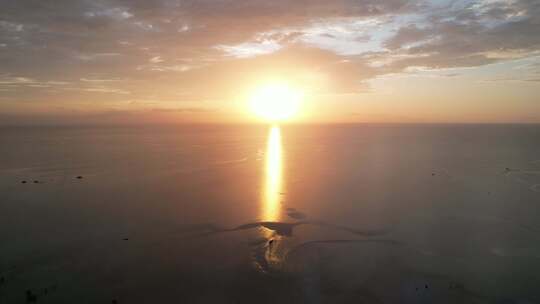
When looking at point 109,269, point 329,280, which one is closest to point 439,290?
point 329,280

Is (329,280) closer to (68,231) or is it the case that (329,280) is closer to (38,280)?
(38,280)

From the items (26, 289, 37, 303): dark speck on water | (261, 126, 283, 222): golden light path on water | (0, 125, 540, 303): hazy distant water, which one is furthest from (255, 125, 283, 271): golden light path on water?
(26, 289, 37, 303): dark speck on water

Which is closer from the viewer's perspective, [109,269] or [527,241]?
[109,269]

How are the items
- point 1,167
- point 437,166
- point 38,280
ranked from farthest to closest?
point 437,166
point 1,167
point 38,280

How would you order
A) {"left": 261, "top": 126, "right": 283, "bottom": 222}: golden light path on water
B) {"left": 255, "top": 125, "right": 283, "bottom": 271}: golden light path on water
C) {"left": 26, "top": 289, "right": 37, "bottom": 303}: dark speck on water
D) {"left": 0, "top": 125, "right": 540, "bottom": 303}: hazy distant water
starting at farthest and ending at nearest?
1. {"left": 261, "top": 126, "right": 283, "bottom": 222}: golden light path on water
2. {"left": 255, "top": 125, "right": 283, "bottom": 271}: golden light path on water
3. {"left": 0, "top": 125, "right": 540, "bottom": 303}: hazy distant water
4. {"left": 26, "top": 289, "right": 37, "bottom": 303}: dark speck on water

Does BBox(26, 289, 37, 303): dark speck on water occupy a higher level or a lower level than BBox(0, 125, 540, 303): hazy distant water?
lower

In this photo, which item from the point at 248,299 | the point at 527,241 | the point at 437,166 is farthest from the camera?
the point at 437,166

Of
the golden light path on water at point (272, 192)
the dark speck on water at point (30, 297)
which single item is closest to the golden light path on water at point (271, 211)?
the golden light path on water at point (272, 192)

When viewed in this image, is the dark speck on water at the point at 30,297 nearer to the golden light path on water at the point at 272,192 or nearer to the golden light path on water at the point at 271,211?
the golden light path on water at the point at 271,211

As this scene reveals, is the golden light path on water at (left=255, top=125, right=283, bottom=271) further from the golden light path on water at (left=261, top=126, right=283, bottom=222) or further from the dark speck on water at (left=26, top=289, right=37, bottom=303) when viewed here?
the dark speck on water at (left=26, top=289, right=37, bottom=303)
